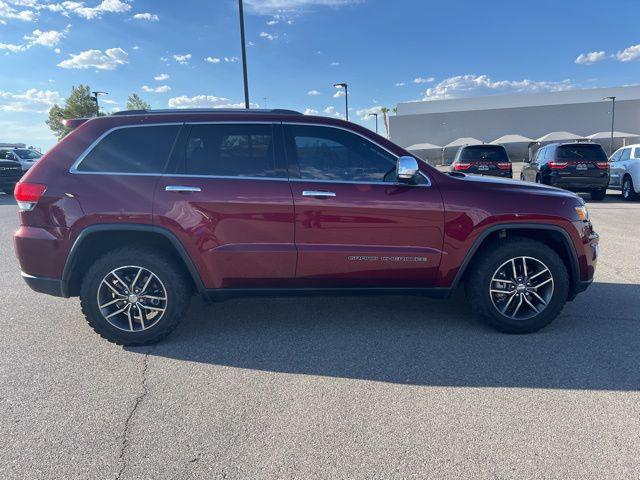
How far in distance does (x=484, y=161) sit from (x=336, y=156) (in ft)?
38.2

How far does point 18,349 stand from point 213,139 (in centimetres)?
239

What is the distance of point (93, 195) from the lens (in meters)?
3.66

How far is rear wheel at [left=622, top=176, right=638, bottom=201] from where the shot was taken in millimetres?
13592

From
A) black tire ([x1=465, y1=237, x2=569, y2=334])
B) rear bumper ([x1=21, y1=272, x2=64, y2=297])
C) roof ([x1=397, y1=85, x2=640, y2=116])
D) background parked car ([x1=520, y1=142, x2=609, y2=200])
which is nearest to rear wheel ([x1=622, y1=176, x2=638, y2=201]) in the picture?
background parked car ([x1=520, y1=142, x2=609, y2=200])

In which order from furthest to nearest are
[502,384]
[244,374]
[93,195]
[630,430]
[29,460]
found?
[93,195]
[244,374]
[502,384]
[630,430]
[29,460]

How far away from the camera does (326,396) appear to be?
120 inches

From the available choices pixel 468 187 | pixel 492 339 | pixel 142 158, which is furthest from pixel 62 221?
pixel 492 339

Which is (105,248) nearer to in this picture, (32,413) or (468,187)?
(32,413)

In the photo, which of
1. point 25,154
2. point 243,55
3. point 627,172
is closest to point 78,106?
point 25,154

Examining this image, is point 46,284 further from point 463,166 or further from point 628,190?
point 628,190

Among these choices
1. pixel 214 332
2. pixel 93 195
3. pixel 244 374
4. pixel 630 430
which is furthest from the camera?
pixel 214 332

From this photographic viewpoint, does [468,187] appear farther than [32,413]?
Yes

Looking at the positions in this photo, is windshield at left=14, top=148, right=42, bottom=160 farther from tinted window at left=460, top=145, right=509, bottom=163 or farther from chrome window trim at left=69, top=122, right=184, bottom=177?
chrome window trim at left=69, top=122, right=184, bottom=177

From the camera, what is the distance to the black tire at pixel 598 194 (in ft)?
45.0
